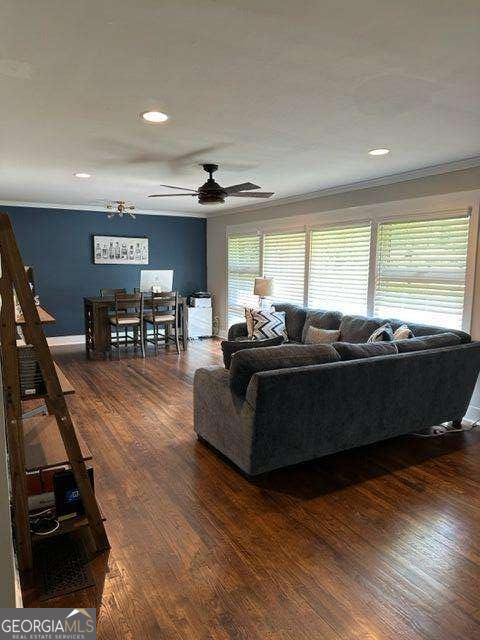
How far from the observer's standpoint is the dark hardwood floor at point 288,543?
5.60 ft

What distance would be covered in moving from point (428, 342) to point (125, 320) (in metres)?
4.34

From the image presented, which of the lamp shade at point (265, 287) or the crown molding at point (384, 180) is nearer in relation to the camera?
the crown molding at point (384, 180)

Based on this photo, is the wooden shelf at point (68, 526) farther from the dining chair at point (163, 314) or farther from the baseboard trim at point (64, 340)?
the baseboard trim at point (64, 340)

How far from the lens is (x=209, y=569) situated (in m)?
1.98

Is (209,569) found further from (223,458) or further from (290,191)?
(290,191)

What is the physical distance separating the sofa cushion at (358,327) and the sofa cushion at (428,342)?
0.85 meters

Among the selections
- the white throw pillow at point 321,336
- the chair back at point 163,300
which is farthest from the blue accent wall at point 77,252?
the white throw pillow at point 321,336

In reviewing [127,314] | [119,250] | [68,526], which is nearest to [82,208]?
[119,250]

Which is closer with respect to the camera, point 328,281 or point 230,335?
point 328,281

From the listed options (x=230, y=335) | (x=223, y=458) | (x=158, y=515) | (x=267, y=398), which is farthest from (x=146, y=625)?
(x=230, y=335)

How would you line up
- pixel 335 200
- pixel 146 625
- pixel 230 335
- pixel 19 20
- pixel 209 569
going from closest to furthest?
pixel 19 20 < pixel 146 625 < pixel 209 569 < pixel 335 200 < pixel 230 335

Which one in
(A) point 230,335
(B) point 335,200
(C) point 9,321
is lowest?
(A) point 230,335

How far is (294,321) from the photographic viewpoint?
555cm

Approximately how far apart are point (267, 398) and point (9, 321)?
1473 millimetres
